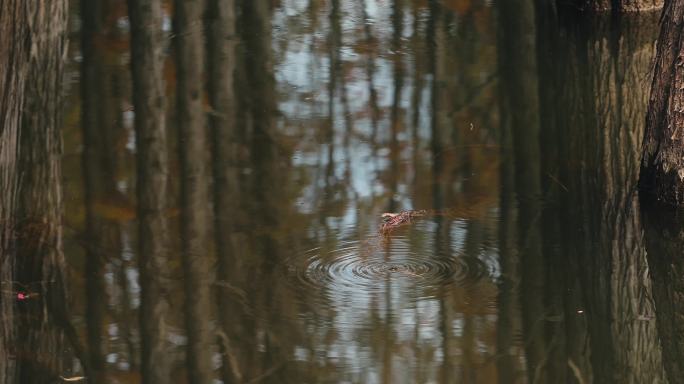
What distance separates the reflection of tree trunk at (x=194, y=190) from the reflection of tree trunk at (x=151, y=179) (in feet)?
0.37

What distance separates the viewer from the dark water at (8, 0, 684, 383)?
5125 mm

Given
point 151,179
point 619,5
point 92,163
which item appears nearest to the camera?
point 151,179

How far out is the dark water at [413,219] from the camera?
16.8 feet

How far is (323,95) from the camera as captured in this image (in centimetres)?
906

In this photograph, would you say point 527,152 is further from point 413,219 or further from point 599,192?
point 413,219

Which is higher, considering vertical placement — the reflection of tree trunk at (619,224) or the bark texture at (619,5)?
the bark texture at (619,5)

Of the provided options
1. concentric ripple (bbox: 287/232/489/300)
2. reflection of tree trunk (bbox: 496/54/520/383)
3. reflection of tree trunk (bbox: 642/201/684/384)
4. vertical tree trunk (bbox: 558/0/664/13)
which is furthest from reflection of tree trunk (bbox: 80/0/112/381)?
vertical tree trunk (bbox: 558/0/664/13)

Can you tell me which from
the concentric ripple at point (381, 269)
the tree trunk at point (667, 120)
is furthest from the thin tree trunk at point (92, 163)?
the tree trunk at point (667, 120)

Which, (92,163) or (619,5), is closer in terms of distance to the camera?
(92,163)

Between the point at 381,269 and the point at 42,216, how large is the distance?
1.92 metres

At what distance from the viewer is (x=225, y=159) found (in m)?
7.68

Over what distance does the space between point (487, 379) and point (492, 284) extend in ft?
3.03

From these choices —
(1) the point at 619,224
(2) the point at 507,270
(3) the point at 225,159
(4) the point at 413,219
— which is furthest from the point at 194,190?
(1) the point at 619,224

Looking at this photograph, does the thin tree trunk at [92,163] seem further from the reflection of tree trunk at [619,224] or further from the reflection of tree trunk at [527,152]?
the reflection of tree trunk at [619,224]
